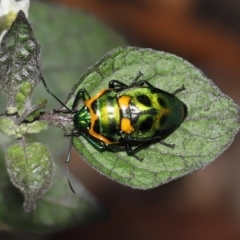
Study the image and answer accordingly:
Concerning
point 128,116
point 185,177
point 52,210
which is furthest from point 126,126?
point 185,177

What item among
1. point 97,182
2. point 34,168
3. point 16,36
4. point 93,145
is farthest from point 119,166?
point 97,182

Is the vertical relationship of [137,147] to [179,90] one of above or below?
below

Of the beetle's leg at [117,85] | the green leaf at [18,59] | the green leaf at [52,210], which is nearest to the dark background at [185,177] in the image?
the green leaf at [52,210]

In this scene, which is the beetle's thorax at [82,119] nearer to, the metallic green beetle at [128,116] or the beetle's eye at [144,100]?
the metallic green beetle at [128,116]

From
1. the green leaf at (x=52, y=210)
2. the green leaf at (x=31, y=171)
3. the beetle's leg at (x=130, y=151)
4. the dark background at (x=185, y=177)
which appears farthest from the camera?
the dark background at (x=185, y=177)

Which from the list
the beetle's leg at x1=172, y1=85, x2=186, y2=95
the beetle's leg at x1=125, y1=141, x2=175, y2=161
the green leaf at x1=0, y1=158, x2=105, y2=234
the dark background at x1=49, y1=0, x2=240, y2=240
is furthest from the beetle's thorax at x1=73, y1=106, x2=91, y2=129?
the dark background at x1=49, y1=0, x2=240, y2=240

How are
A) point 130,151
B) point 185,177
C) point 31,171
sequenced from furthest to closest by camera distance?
point 185,177, point 130,151, point 31,171

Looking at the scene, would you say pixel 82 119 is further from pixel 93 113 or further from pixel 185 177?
pixel 185 177

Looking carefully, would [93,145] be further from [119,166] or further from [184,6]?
[184,6]
